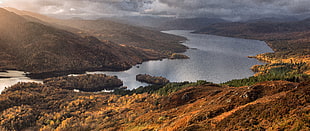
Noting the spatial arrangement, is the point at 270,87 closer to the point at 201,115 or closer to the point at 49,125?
the point at 201,115

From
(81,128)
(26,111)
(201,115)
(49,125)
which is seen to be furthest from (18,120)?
(201,115)

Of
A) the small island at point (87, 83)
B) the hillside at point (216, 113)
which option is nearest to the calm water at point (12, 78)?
the small island at point (87, 83)

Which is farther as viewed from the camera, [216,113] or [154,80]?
[154,80]

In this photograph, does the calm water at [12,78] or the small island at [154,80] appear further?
the small island at [154,80]

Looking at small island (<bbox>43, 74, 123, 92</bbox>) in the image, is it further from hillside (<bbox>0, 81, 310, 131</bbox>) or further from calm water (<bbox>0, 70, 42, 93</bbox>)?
hillside (<bbox>0, 81, 310, 131</bbox>)

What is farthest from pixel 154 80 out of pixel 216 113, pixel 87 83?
pixel 216 113

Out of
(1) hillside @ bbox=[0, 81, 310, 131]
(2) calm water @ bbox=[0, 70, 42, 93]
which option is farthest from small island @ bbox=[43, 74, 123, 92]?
(1) hillside @ bbox=[0, 81, 310, 131]

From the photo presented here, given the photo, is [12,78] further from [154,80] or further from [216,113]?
[216,113]

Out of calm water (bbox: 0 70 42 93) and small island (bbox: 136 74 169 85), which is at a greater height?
calm water (bbox: 0 70 42 93)

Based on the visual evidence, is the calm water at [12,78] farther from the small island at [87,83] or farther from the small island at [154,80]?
the small island at [154,80]
